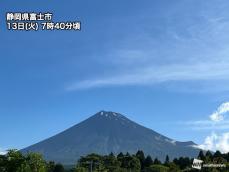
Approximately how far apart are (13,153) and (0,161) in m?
3.48

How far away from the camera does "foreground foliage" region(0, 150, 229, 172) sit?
6581cm

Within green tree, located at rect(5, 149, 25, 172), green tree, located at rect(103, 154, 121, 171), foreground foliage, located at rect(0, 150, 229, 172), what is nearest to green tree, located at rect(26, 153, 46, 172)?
foreground foliage, located at rect(0, 150, 229, 172)

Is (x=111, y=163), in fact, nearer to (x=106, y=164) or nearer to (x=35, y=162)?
(x=106, y=164)

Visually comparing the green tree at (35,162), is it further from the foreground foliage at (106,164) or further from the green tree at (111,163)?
the green tree at (111,163)

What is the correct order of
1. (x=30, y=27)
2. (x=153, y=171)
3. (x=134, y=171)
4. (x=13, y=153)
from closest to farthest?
(x=30, y=27) < (x=13, y=153) < (x=153, y=171) < (x=134, y=171)

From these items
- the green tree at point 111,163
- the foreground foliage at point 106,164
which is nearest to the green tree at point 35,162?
the foreground foliage at point 106,164

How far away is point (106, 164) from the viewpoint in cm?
11806

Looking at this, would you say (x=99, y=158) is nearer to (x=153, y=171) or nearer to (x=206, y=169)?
(x=153, y=171)

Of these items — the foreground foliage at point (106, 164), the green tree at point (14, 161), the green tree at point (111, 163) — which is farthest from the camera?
the green tree at point (111, 163)

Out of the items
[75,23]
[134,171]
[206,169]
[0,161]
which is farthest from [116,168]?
[75,23]

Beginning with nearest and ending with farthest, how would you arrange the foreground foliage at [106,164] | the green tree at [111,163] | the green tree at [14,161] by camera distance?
the green tree at [14,161] < the foreground foliage at [106,164] < the green tree at [111,163]

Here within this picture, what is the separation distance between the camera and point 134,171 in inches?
4641

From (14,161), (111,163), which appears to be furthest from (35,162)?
(111,163)

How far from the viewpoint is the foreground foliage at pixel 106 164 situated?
65812mm
